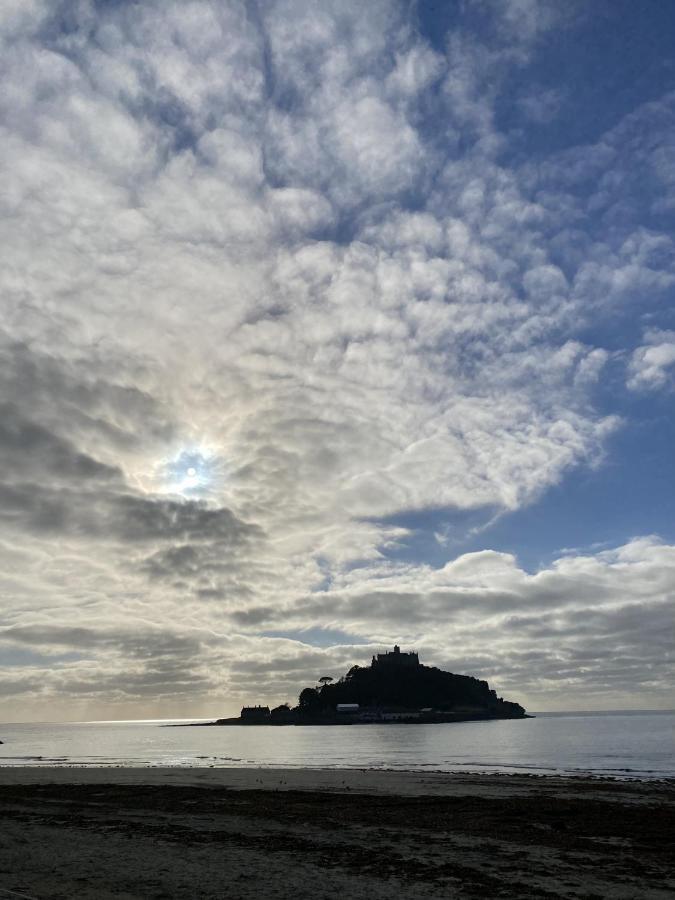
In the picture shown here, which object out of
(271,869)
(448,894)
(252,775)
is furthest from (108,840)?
(252,775)

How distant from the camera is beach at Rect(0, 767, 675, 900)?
15.0 m

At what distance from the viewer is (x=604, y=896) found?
1448 cm

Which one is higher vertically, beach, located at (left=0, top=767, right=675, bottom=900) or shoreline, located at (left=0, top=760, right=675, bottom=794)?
shoreline, located at (left=0, top=760, right=675, bottom=794)

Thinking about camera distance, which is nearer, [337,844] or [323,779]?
[337,844]

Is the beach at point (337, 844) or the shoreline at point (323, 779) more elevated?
the shoreline at point (323, 779)

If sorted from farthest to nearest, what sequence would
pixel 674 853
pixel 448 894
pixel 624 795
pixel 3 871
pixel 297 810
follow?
pixel 624 795 < pixel 297 810 < pixel 674 853 < pixel 3 871 < pixel 448 894

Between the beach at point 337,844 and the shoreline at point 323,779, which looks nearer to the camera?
the beach at point 337,844

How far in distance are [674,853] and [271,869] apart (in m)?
12.2

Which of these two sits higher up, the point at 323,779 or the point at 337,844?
the point at 323,779

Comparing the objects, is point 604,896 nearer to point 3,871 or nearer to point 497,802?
point 3,871

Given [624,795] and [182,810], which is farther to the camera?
[624,795]

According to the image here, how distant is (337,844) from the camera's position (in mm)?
20438

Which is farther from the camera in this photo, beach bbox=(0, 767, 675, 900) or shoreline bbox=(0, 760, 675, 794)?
shoreline bbox=(0, 760, 675, 794)

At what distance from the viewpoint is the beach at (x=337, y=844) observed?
592 inches
